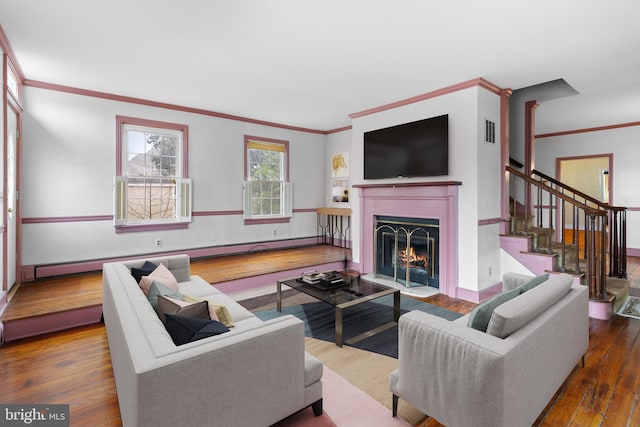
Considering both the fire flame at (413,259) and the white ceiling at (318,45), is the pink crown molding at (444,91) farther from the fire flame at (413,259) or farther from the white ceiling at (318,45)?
the fire flame at (413,259)

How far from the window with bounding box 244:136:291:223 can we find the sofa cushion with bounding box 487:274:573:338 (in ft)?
16.0

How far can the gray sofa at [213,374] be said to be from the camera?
4.14ft

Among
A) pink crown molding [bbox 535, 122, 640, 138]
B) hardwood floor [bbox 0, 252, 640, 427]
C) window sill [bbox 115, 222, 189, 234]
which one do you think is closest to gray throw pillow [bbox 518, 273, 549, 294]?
hardwood floor [bbox 0, 252, 640, 427]

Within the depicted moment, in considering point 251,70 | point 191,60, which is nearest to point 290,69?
point 251,70

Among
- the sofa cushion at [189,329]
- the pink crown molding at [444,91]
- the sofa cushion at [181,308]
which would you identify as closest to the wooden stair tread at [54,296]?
the sofa cushion at [181,308]

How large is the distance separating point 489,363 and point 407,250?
321 centimetres

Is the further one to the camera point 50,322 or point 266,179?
point 266,179

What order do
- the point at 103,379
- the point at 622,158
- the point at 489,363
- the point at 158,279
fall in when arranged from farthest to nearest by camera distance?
the point at 622,158 → the point at 158,279 → the point at 103,379 → the point at 489,363

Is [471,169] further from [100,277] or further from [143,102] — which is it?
[100,277]

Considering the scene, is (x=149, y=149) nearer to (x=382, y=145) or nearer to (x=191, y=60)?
(x=191, y=60)

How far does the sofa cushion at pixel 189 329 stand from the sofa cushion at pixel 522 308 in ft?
4.43

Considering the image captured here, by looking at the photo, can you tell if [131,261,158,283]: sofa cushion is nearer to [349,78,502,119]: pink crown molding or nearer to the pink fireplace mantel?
the pink fireplace mantel

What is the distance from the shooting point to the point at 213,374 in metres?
1.40

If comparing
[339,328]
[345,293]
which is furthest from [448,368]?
[345,293]
